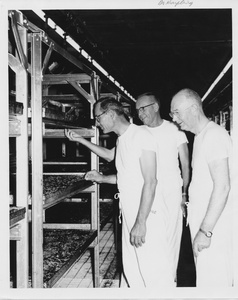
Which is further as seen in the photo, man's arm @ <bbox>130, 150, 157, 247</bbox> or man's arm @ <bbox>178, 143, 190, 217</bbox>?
man's arm @ <bbox>178, 143, 190, 217</bbox>

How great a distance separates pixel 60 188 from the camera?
90.4 inches

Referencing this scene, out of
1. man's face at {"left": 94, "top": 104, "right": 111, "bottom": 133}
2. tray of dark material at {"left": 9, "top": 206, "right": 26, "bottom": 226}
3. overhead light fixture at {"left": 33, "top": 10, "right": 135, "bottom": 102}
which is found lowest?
tray of dark material at {"left": 9, "top": 206, "right": 26, "bottom": 226}

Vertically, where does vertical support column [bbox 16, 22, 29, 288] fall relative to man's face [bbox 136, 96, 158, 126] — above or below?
below

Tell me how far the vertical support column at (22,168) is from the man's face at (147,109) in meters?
1.51

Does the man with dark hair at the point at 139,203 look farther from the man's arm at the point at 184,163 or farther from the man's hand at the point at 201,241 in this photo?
the man's arm at the point at 184,163

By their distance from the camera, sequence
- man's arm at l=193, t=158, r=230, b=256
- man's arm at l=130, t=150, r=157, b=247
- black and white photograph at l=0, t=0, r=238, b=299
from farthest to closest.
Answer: man's arm at l=130, t=150, r=157, b=247 → man's arm at l=193, t=158, r=230, b=256 → black and white photograph at l=0, t=0, r=238, b=299

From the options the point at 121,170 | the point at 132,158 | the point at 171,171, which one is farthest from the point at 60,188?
the point at 171,171

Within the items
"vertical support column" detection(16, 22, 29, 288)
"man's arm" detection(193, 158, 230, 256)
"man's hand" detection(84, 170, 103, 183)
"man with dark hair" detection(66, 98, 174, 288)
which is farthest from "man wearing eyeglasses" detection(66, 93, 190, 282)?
"vertical support column" detection(16, 22, 29, 288)

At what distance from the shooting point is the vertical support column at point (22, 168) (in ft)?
5.18

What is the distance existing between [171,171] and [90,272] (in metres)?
1.64

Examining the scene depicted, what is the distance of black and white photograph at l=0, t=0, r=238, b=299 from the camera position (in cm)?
161

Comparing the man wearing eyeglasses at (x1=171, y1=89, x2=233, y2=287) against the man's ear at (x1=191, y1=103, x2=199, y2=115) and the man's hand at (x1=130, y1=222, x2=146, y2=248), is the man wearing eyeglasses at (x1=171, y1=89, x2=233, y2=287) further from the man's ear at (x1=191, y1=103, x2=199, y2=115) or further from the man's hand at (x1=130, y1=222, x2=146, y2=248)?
the man's hand at (x1=130, y1=222, x2=146, y2=248)
